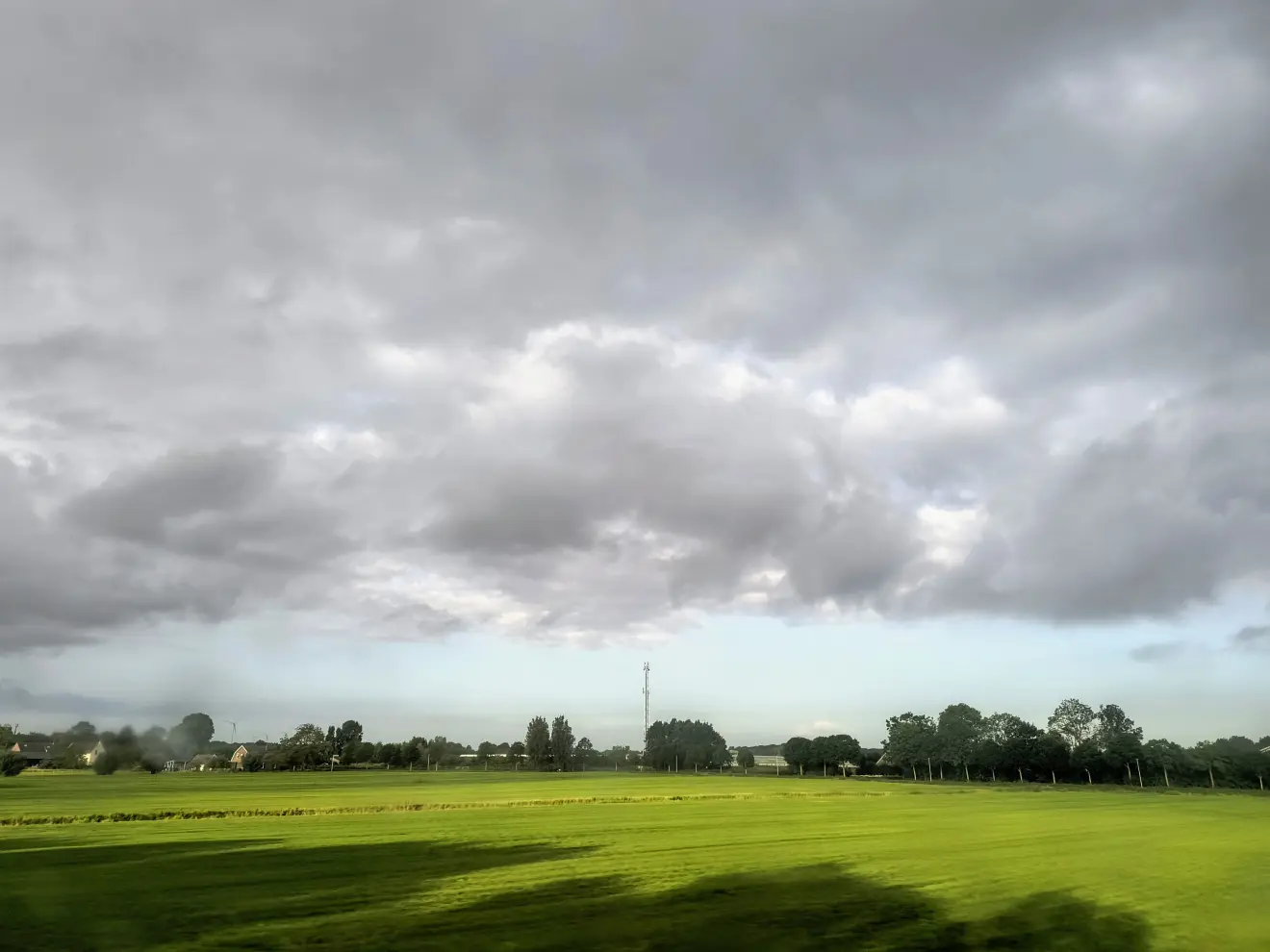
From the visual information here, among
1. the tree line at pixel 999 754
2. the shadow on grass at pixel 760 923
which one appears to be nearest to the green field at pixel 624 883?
the shadow on grass at pixel 760 923

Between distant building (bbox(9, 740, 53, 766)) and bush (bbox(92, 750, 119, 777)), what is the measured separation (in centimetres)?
6731

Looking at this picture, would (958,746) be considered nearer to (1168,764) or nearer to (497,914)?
(1168,764)

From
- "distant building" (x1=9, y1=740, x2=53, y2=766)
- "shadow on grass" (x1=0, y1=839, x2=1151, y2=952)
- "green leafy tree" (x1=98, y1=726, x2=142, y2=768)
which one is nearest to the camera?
"shadow on grass" (x1=0, y1=839, x2=1151, y2=952)

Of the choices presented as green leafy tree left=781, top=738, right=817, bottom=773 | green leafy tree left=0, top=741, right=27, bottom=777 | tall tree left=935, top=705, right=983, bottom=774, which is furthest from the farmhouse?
tall tree left=935, top=705, right=983, bottom=774

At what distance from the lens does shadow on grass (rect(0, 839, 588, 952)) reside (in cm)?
2123

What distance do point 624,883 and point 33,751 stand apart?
517 ft

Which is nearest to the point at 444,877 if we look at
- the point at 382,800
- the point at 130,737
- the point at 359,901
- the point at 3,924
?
the point at 359,901

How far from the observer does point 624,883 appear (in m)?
27.9

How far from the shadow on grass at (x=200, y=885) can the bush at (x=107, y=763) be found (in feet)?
104

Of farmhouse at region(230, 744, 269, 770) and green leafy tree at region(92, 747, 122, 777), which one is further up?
green leafy tree at region(92, 747, 122, 777)

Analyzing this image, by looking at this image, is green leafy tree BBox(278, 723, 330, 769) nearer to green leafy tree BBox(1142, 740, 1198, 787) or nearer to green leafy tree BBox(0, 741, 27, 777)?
green leafy tree BBox(0, 741, 27, 777)

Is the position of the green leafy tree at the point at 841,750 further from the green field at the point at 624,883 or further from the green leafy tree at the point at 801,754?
the green field at the point at 624,883

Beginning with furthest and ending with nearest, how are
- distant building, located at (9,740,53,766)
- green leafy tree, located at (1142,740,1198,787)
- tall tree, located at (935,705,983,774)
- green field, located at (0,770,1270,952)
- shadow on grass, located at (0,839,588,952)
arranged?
tall tree, located at (935,705,983,774)
green leafy tree, located at (1142,740,1198,787)
distant building, located at (9,740,53,766)
shadow on grass, located at (0,839,588,952)
green field, located at (0,770,1270,952)

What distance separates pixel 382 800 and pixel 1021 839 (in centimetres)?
5644
